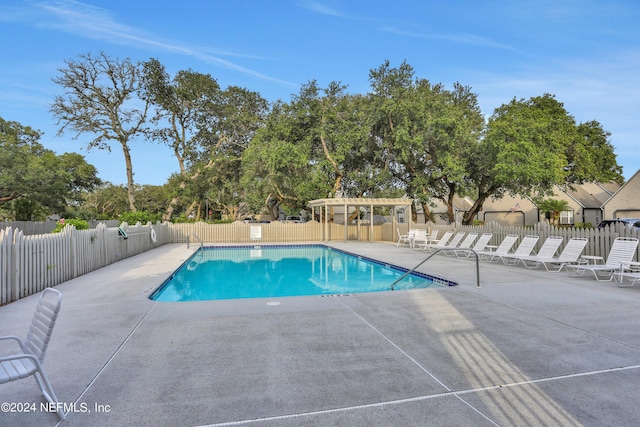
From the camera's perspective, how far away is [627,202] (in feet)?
76.4

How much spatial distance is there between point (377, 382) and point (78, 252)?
27.3 feet

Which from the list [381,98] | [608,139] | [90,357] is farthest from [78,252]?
[608,139]

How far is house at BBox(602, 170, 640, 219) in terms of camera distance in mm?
22875

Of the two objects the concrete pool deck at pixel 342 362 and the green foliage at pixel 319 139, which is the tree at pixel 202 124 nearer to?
the green foliage at pixel 319 139

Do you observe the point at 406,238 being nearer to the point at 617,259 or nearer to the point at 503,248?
the point at 503,248

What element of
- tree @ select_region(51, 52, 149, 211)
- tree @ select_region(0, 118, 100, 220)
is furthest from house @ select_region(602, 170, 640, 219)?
tree @ select_region(0, 118, 100, 220)

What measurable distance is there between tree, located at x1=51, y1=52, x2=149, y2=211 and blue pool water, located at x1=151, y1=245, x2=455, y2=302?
16.1 metres

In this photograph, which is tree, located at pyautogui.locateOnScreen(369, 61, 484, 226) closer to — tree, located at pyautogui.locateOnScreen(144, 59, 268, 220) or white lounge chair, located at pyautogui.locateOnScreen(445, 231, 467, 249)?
white lounge chair, located at pyautogui.locateOnScreen(445, 231, 467, 249)

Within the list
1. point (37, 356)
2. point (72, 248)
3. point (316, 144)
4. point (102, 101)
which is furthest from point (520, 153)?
point (102, 101)

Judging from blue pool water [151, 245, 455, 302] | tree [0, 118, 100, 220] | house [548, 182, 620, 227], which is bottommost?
blue pool water [151, 245, 455, 302]

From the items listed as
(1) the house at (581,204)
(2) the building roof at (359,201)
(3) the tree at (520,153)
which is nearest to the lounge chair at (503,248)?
(3) the tree at (520,153)

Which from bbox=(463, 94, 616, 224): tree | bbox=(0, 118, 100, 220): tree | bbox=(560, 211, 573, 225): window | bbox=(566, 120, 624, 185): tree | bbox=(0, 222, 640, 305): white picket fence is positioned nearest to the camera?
bbox=(0, 222, 640, 305): white picket fence

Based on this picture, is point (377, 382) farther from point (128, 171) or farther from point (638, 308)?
point (128, 171)

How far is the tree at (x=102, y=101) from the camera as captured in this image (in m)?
24.9
